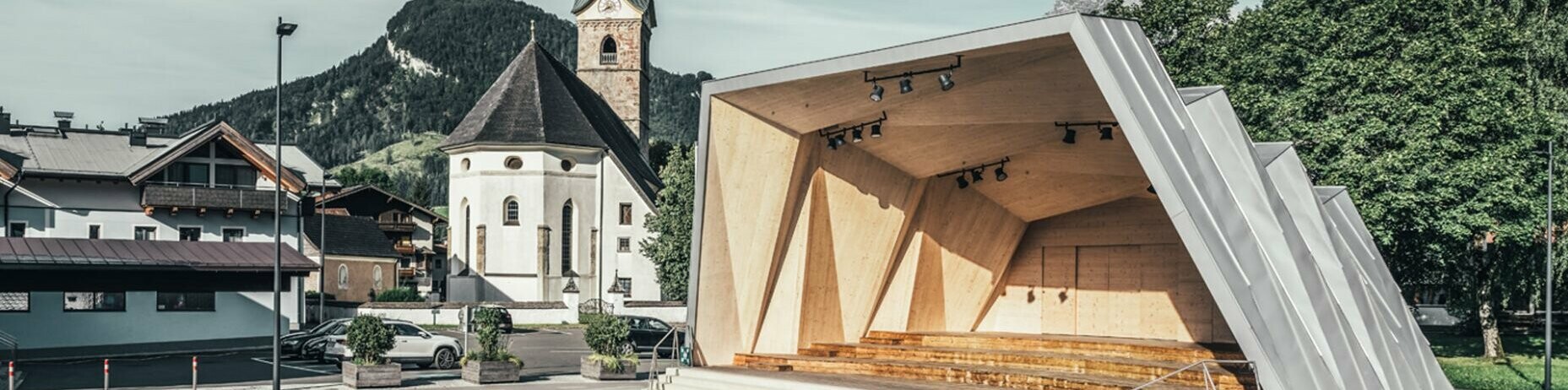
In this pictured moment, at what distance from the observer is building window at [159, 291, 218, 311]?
115ft

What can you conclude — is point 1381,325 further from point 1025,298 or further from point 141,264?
point 141,264

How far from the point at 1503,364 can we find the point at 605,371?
21.6 meters

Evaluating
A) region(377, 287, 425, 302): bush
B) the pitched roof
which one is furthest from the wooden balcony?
region(377, 287, 425, 302): bush

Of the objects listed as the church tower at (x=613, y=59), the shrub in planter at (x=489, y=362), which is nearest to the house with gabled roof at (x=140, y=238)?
the shrub in planter at (x=489, y=362)

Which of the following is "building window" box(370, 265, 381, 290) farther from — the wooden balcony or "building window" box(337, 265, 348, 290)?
the wooden balcony

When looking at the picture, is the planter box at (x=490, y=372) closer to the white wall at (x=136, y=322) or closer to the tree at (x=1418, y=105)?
the white wall at (x=136, y=322)

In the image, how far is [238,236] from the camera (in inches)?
1515

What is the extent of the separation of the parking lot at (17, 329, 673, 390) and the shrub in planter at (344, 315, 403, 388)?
81 cm

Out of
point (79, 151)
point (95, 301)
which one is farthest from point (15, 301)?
point (79, 151)

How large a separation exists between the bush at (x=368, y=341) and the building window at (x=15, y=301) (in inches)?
514

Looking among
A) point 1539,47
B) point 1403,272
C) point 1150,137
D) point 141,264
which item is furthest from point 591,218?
point 1150,137

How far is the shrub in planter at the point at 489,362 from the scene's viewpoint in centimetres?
2522

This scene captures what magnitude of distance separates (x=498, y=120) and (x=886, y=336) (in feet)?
126

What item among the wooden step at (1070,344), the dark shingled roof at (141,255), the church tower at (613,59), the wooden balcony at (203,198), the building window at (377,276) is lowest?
the wooden step at (1070,344)
